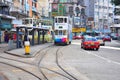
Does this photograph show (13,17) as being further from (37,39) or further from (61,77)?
(61,77)

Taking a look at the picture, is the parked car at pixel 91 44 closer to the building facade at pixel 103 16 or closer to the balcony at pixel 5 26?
the balcony at pixel 5 26

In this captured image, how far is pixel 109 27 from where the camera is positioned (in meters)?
156

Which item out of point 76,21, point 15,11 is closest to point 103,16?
point 76,21

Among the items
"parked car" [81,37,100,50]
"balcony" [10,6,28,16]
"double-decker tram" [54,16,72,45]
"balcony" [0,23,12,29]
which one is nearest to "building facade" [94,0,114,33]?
"balcony" [10,6,28,16]

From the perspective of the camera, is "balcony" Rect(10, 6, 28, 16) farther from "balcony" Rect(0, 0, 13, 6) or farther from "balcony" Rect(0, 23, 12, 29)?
"balcony" Rect(0, 23, 12, 29)

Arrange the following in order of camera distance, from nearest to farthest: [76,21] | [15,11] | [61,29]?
1. [61,29]
2. [15,11]
3. [76,21]

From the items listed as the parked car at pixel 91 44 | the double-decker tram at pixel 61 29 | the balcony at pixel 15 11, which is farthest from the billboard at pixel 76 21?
the parked car at pixel 91 44

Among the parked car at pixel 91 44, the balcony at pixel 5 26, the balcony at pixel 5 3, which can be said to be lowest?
the parked car at pixel 91 44

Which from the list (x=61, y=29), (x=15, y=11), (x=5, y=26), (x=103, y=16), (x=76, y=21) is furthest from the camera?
(x=103, y=16)

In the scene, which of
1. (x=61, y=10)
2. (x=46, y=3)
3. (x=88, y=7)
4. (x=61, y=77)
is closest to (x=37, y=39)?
(x=61, y=77)

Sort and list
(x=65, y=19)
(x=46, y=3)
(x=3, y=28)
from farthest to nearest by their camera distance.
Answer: (x=46, y=3)
(x=3, y=28)
(x=65, y=19)

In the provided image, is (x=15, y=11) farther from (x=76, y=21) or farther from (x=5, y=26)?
(x=76, y=21)

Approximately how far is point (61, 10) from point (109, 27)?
30609 millimetres

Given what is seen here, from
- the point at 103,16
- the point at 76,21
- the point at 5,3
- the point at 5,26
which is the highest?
the point at 5,3
